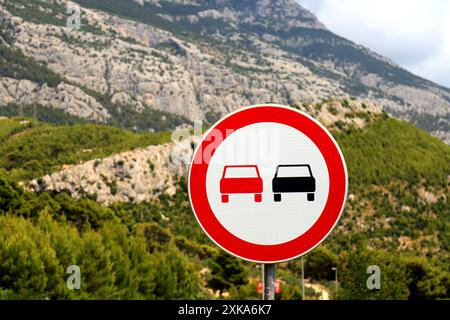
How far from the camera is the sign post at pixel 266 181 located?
5.11 meters

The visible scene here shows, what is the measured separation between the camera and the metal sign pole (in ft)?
16.4

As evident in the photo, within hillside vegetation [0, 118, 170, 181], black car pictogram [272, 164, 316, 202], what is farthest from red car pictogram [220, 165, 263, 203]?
hillside vegetation [0, 118, 170, 181]

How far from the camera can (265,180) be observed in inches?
205

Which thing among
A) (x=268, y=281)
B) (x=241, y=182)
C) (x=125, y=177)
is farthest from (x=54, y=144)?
(x=268, y=281)

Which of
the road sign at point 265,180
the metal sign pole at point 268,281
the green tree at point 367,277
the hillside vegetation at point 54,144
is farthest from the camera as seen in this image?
the hillside vegetation at point 54,144

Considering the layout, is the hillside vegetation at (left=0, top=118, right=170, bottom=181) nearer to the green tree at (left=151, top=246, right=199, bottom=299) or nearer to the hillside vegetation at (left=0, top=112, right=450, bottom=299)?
the hillside vegetation at (left=0, top=112, right=450, bottom=299)

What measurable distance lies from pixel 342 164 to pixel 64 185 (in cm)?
10098

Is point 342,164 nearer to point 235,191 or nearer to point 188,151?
point 235,191

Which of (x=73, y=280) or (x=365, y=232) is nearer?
(x=73, y=280)

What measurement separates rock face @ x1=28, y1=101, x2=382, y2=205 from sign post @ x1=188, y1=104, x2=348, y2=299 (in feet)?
321

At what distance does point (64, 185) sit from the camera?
103 m

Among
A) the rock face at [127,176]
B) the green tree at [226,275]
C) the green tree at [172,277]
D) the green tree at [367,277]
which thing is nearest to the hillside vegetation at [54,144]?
the rock face at [127,176]

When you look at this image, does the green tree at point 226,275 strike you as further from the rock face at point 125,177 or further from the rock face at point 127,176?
the rock face at point 127,176
